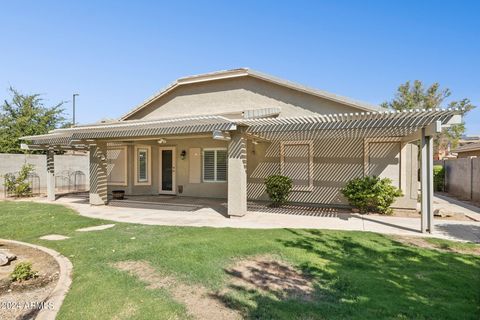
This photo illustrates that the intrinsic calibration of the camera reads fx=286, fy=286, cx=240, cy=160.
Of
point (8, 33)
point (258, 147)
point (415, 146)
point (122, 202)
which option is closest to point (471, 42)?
point (415, 146)

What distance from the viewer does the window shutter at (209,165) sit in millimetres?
16219

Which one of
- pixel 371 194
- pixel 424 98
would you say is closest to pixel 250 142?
pixel 371 194

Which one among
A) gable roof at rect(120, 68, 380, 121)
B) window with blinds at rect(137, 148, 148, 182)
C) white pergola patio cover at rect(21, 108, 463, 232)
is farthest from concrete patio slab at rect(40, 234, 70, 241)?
gable roof at rect(120, 68, 380, 121)

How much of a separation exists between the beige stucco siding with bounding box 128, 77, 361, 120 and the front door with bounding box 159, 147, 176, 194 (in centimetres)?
228

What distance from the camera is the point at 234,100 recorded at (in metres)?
15.8

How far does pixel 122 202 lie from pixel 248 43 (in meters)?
11.7

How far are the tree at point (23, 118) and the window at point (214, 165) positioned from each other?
58.4 ft

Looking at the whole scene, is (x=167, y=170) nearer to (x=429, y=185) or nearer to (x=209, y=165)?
(x=209, y=165)

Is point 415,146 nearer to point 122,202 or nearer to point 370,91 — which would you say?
point 122,202

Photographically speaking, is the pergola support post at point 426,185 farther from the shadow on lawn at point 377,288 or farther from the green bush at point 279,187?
the green bush at point 279,187

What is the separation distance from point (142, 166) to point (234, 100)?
22.9ft

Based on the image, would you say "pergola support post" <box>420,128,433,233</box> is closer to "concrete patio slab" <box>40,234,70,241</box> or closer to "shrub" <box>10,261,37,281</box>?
"shrub" <box>10,261,37,281</box>

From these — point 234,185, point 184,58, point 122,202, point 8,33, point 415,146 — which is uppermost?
point 184,58

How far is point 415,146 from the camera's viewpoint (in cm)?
1240
